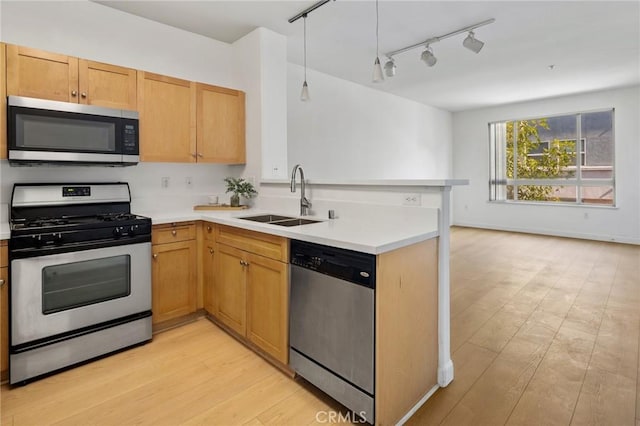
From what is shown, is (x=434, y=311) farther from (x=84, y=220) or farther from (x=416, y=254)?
(x=84, y=220)

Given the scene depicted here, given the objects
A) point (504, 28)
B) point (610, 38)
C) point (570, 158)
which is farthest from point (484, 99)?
point (504, 28)

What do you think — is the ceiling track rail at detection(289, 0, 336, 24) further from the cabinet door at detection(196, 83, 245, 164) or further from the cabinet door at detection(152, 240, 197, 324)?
the cabinet door at detection(152, 240, 197, 324)

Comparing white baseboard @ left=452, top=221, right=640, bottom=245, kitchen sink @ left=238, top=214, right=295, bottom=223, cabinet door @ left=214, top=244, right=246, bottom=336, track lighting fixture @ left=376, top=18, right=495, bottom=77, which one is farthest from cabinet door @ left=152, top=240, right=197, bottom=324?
white baseboard @ left=452, top=221, right=640, bottom=245

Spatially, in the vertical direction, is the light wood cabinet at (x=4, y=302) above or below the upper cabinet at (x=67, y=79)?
below

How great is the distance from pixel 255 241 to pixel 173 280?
948mm

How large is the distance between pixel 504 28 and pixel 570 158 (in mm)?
4398

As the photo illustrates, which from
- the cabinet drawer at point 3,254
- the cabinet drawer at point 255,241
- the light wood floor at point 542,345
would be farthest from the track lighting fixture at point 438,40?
the cabinet drawer at point 3,254

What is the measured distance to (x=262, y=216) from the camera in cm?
285

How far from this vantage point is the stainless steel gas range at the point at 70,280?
1984mm

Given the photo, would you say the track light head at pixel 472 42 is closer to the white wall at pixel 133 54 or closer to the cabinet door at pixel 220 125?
the white wall at pixel 133 54

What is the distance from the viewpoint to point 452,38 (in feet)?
12.3

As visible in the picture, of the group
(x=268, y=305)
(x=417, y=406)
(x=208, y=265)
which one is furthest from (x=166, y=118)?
(x=417, y=406)

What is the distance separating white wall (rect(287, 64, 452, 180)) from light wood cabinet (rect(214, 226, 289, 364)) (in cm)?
219

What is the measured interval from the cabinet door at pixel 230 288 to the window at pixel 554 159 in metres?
6.85
